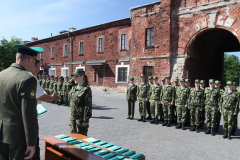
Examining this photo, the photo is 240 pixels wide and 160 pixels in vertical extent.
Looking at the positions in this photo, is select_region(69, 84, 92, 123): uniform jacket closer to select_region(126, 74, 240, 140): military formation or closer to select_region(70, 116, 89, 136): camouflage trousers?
select_region(70, 116, 89, 136): camouflage trousers

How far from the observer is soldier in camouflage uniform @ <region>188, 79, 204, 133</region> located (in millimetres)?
6986

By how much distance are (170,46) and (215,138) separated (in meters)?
10.4

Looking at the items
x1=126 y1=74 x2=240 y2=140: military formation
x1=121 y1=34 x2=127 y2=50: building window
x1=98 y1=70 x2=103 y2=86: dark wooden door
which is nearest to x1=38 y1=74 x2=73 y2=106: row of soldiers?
x1=126 y1=74 x2=240 y2=140: military formation

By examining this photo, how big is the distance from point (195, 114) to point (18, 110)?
20.7 ft

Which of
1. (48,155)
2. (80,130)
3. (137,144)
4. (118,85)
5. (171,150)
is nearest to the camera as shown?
(48,155)

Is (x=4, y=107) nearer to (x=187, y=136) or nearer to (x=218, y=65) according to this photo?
(x=187, y=136)

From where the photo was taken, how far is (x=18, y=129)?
7.24 ft

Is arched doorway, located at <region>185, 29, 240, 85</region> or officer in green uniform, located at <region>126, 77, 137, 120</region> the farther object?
arched doorway, located at <region>185, 29, 240, 85</region>

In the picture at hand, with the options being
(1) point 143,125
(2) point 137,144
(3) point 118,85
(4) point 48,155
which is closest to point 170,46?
(3) point 118,85

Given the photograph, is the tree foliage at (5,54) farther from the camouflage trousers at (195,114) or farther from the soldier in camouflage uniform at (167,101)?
the camouflage trousers at (195,114)

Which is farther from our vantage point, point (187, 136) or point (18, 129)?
point (187, 136)

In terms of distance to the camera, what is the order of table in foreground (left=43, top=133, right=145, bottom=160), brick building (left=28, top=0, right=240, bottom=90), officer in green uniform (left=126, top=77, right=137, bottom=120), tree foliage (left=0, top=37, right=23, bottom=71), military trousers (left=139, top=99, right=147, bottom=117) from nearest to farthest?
1. table in foreground (left=43, top=133, right=145, bottom=160)
2. military trousers (left=139, top=99, right=147, bottom=117)
3. officer in green uniform (left=126, top=77, right=137, bottom=120)
4. brick building (left=28, top=0, right=240, bottom=90)
5. tree foliage (left=0, top=37, right=23, bottom=71)

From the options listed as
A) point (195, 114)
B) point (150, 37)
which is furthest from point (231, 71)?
point (195, 114)

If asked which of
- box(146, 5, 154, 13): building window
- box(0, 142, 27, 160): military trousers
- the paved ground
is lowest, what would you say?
the paved ground
